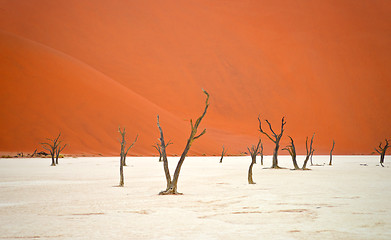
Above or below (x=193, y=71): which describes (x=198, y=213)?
below

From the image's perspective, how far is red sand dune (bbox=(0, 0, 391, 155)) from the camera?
47625 millimetres

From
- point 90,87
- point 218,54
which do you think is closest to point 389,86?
point 218,54

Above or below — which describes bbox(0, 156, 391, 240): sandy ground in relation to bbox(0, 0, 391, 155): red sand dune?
below

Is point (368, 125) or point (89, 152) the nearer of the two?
point (89, 152)

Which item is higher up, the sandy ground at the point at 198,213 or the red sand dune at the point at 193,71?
the red sand dune at the point at 193,71

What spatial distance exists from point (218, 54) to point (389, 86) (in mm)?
25102

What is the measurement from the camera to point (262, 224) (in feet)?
22.0

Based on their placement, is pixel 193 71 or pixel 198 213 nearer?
pixel 198 213

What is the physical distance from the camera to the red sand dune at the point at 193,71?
47.6 m

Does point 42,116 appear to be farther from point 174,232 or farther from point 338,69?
point 338,69

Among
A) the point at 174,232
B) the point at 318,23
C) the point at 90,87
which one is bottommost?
the point at 174,232

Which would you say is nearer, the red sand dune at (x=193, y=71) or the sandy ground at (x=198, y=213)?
the sandy ground at (x=198, y=213)

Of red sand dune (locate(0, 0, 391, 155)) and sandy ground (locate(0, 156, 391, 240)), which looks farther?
red sand dune (locate(0, 0, 391, 155))

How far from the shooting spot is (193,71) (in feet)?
224
